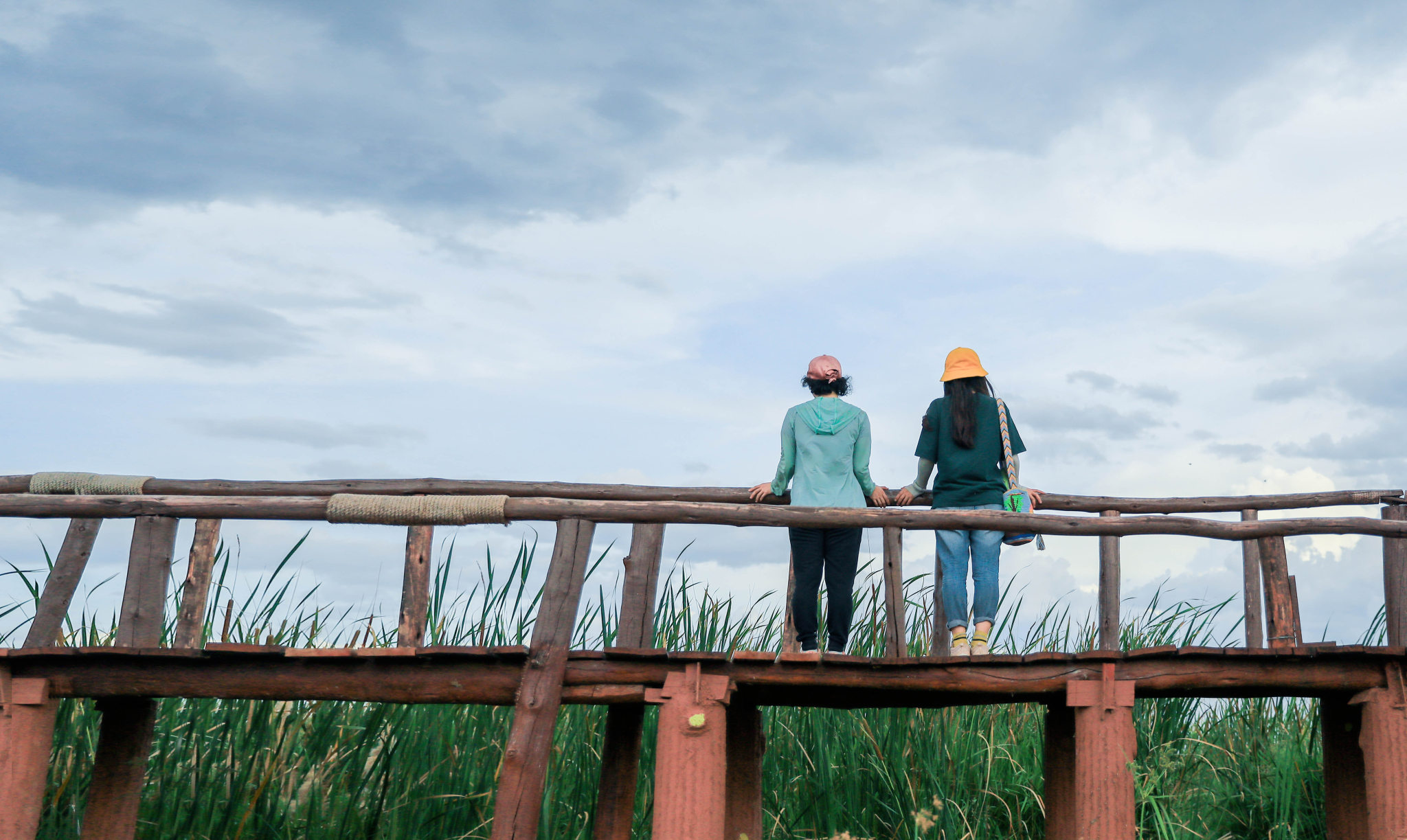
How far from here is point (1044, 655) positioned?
18.3ft

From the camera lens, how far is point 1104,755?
17.9 ft

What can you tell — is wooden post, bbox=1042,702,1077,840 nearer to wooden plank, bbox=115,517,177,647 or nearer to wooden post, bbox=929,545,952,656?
wooden post, bbox=929,545,952,656

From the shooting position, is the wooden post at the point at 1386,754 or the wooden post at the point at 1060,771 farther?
the wooden post at the point at 1060,771

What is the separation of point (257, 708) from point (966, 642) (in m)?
4.19

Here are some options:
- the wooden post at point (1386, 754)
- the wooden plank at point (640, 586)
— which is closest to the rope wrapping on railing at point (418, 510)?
the wooden plank at point (640, 586)

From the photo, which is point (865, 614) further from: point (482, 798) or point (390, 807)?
point (390, 807)

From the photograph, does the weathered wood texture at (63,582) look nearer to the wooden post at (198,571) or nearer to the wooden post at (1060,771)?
the wooden post at (198,571)

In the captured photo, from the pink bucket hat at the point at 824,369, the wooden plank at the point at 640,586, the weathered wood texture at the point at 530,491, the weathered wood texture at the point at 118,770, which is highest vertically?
the pink bucket hat at the point at 824,369

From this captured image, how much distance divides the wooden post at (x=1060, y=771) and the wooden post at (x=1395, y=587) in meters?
1.88

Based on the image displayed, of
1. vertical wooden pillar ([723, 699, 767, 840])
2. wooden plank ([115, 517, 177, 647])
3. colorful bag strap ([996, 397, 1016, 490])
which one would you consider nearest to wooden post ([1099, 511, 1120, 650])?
colorful bag strap ([996, 397, 1016, 490])

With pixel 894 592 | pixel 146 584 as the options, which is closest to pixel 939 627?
pixel 894 592

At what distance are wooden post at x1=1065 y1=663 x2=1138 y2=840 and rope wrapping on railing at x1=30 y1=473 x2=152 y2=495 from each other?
5.44 metres

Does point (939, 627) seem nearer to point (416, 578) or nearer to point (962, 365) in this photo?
point (962, 365)

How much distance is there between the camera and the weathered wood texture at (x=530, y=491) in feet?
24.7
